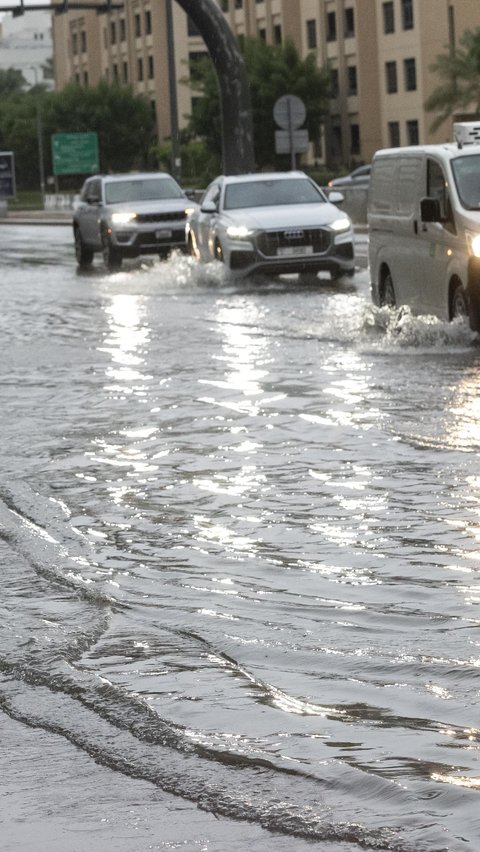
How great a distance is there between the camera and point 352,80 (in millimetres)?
85938

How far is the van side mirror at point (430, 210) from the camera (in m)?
16.1

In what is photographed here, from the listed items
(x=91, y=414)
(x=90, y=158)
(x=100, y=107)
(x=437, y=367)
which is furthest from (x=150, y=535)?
(x=100, y=107)

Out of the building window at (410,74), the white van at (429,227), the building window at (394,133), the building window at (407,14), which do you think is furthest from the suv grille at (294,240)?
the building window at (394,133)

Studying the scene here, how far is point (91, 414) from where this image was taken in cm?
1305

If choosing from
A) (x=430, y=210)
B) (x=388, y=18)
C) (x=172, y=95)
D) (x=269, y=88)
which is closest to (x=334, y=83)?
(x=269, y=88)

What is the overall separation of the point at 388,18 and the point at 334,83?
651 centimetres

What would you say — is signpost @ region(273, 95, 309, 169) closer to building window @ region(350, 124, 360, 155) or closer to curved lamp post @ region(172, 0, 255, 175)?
curved lamp post @ region(172, 0, 255, 175)

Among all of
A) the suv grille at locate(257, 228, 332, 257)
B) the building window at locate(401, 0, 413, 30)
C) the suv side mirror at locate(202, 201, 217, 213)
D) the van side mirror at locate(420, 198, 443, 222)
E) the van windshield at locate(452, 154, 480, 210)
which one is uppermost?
the building window at locate(401, 0, 413, 30)

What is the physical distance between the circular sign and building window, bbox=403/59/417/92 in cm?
4316

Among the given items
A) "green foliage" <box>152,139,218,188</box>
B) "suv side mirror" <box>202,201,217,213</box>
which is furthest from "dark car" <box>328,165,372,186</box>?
"suv side mirror" <box>202,201,217,213</box>

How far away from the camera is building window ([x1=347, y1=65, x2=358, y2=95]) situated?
85625 millimetres

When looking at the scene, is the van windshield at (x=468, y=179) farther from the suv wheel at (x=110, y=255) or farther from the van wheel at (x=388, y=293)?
the suv wheel at (x=110, y=255)

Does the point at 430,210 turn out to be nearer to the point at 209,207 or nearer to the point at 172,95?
the point at 209,207

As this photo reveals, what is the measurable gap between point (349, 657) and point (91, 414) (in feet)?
23.6
